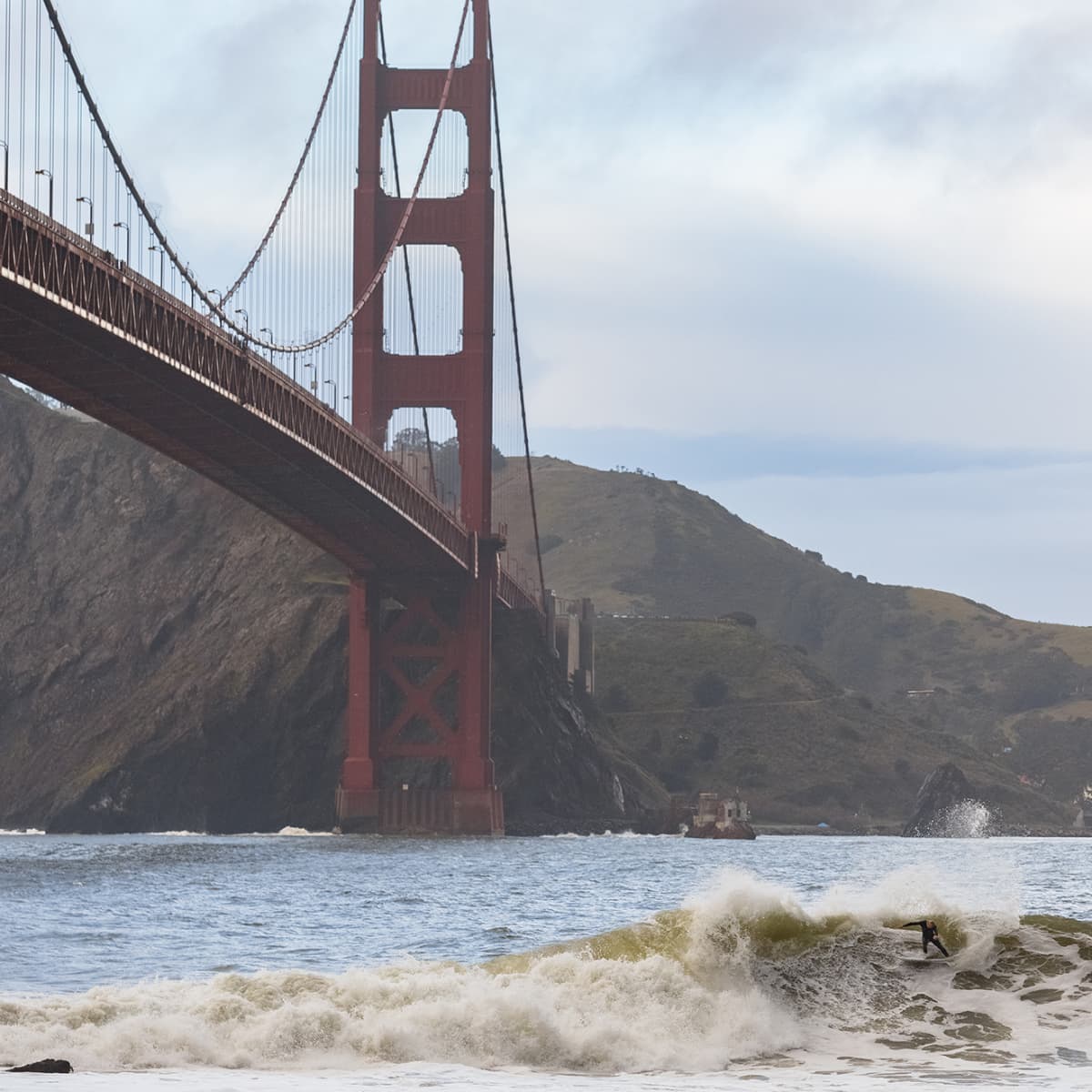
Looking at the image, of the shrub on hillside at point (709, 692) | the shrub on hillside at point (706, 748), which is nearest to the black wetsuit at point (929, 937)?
the shrub on hillside at point (706, 748)

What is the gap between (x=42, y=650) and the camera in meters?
112

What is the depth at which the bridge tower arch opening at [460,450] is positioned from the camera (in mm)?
80375

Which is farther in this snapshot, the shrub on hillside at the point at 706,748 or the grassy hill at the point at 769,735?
the shrub on hillside at the point at 706,748

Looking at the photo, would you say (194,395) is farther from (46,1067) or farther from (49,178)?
(46,1067)

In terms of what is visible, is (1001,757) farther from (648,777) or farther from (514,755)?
(514,755)

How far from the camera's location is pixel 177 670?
105062mm

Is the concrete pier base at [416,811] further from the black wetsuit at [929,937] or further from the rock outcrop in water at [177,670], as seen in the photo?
the black wetsuit at [929,937]

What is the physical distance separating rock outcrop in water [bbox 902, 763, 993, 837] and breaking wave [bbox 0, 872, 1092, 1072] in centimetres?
10412

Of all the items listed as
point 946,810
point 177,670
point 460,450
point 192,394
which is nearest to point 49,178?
point 192,394

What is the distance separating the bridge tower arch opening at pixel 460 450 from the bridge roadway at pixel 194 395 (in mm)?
3910

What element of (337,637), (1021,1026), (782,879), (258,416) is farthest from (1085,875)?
(337,637)

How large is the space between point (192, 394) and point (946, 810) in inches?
3238

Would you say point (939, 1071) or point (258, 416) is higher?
point (258, 416)

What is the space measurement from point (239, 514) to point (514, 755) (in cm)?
2424
